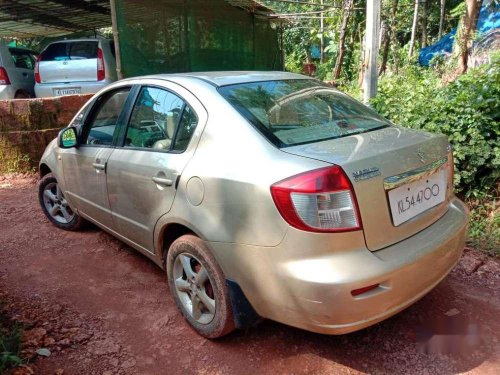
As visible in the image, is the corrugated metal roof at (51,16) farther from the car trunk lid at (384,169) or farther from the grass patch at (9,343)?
the car trunk lid at (384,169)

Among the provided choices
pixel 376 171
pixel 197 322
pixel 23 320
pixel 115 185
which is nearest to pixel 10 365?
pixel 23 320

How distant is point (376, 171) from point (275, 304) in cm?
81

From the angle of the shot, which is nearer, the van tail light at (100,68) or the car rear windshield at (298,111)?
the car rear windshield at (298,111)

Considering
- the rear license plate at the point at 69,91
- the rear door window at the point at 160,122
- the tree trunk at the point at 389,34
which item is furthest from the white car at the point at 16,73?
the tree trunk at the point at 389,34

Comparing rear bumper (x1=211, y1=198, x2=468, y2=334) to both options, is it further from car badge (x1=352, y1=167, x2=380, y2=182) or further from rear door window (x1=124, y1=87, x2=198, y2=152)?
rear door window (x1=124, y1=87, x2=198, y2=152)

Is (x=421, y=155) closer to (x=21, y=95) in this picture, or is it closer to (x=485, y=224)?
(x=485, y=224)

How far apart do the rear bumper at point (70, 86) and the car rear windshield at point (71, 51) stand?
493 mm

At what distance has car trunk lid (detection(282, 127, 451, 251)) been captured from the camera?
2006mm

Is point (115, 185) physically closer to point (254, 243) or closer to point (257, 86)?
point (257, 86)

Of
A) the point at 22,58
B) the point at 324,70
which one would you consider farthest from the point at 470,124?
the point at 324,70

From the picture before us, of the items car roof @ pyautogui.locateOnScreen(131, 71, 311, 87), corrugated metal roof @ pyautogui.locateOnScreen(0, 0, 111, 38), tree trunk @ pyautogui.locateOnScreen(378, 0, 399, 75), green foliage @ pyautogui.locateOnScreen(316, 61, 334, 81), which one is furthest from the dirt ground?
green foliage @ pyautogui.locateOnScreen(316, 61, 334, 81)

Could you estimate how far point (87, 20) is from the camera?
1230cm

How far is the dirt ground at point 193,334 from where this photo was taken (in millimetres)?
2361

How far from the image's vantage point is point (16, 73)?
8086mm
